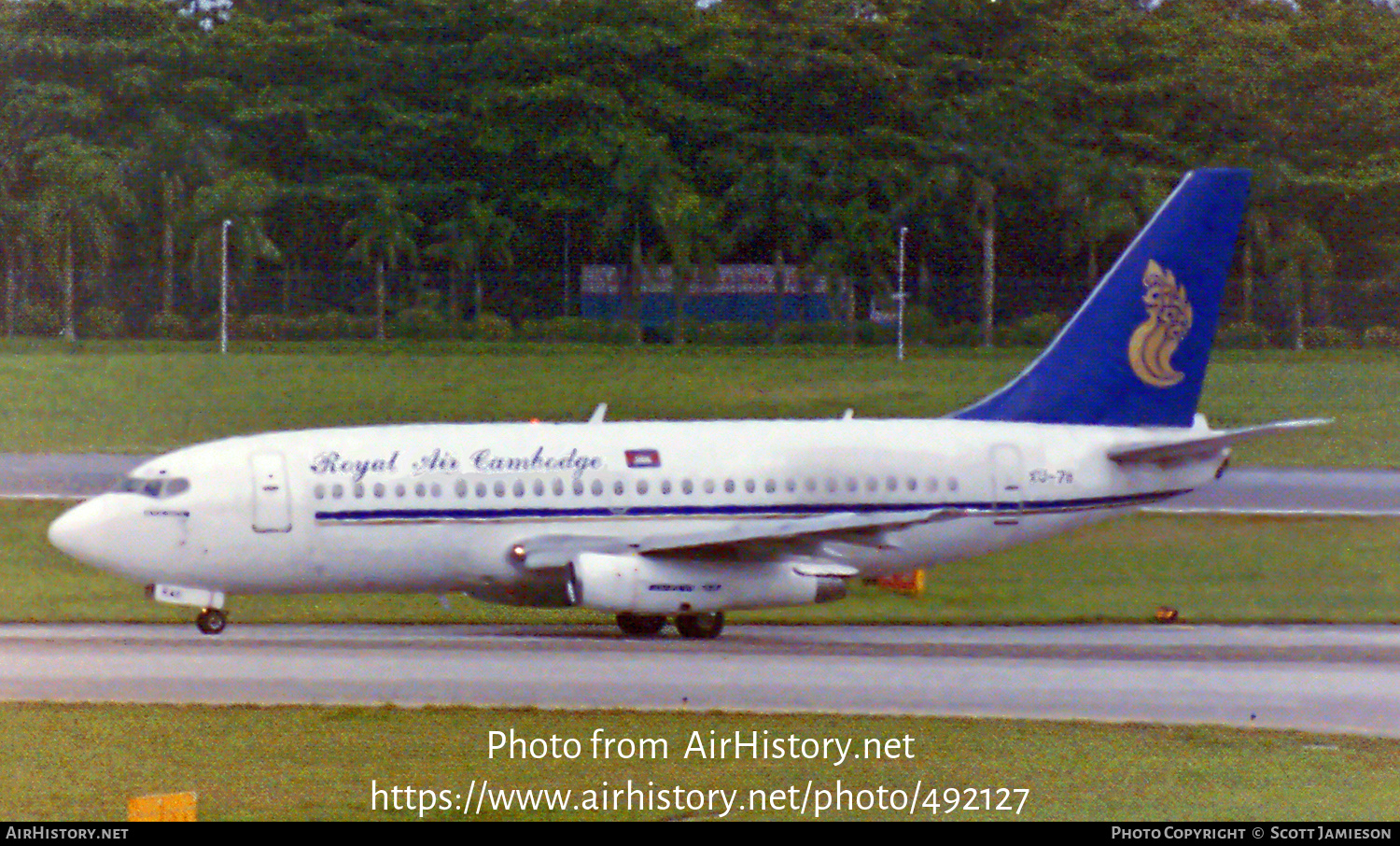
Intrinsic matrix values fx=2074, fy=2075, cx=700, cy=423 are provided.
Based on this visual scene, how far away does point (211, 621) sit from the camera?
30.6m

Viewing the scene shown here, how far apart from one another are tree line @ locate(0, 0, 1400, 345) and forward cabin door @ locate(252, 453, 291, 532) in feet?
127

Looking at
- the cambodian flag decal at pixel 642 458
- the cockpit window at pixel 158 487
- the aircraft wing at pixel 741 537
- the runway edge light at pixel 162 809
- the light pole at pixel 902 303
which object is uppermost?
the light pole at pixel 902 303

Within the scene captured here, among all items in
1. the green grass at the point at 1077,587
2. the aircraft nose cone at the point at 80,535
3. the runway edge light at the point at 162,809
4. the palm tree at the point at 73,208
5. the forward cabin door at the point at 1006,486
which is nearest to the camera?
the runway edge light at the point at 162,809

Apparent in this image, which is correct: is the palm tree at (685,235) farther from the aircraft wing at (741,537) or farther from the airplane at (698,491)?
the aircraft wing at (741,537)

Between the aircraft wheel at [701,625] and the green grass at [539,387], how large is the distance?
29.5 metres

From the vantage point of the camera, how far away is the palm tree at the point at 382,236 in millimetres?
69625

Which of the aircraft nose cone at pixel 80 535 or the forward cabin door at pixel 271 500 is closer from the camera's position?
the aircraft nose cone at pixel 80 535

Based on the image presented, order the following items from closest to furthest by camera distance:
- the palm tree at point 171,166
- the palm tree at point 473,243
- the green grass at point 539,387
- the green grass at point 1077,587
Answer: the green grass at point 1077,587, the green grass at point 539,387, the palm tree at point 473,243, the palm tree at point 171,166

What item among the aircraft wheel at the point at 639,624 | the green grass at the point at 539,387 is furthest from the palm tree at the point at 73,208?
the aircraft wheel at the point at 639,624

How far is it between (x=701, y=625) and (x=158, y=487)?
8136 millimetres

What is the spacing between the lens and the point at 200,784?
63.7ft

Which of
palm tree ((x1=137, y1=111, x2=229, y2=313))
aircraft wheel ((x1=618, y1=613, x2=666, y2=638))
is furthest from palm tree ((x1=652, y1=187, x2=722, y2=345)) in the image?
aircraft wheel ((x1=618, y1=613, x2=666, y2=638))

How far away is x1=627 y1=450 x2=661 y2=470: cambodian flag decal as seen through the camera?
31.0m

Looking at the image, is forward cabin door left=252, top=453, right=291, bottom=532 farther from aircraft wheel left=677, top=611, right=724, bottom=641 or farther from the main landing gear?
aircraft wheel left=677, top=611, right=724, bottom=641
